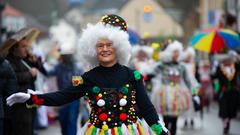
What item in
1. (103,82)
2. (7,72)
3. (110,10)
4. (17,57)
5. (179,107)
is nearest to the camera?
(103,82)

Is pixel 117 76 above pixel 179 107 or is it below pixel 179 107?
above

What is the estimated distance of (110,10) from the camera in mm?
45062

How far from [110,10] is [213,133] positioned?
110 ft

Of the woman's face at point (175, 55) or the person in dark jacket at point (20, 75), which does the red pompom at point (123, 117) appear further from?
the woman's face at point (175, 55)

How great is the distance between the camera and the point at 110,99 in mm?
5375

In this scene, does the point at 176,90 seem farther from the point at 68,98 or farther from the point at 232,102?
the point at 68,98

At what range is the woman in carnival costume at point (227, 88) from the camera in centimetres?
1209

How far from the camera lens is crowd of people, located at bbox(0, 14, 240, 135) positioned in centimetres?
538

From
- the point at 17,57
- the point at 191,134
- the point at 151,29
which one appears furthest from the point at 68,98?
the point at 151,29

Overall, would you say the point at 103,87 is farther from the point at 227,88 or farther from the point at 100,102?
the point at 227,88

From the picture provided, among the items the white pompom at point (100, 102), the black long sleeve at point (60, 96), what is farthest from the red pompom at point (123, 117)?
the black long sleeve at point (60, 96)

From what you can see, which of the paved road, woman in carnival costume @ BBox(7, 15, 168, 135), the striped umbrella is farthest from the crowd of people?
the paved road

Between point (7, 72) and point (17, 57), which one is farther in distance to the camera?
point (17, 57)

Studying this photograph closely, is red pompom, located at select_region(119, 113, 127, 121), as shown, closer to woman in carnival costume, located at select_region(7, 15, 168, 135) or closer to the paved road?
woman in carnival costume, located at select_region(7, 15, 168, 135)
